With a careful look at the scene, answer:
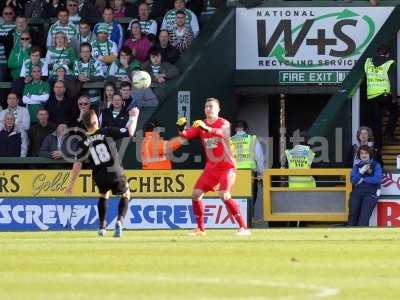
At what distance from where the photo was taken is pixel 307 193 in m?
26.5

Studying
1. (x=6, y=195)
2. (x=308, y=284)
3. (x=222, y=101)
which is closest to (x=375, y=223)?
(x=222, y=101)

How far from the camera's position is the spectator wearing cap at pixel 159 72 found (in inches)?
1104

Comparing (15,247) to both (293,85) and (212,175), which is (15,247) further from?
(293,85)

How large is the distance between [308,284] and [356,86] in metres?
14.7

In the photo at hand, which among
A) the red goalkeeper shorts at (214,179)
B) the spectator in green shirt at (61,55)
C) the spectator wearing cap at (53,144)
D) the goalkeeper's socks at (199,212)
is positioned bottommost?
the goalkeeper's socks at (199,212)

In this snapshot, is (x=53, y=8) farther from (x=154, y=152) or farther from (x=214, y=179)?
(x=214, y=179)

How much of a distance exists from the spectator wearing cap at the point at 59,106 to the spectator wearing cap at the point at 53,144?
28 centimetres

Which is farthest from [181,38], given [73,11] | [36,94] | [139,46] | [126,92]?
[36,94]

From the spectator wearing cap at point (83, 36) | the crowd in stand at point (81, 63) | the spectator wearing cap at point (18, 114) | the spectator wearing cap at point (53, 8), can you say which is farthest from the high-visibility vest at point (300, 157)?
the spectator wearing cap at point (53, 8)

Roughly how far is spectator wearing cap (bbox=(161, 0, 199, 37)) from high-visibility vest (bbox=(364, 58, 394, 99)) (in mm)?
→ 3573

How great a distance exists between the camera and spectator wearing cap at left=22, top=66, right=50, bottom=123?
27.8 meters

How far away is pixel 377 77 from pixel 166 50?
13.6 feet

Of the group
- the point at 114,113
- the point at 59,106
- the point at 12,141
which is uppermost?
the point at 59,106

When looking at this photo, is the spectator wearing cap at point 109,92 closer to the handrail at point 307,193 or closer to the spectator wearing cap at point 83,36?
the spectator wearing cap at point 83,36
